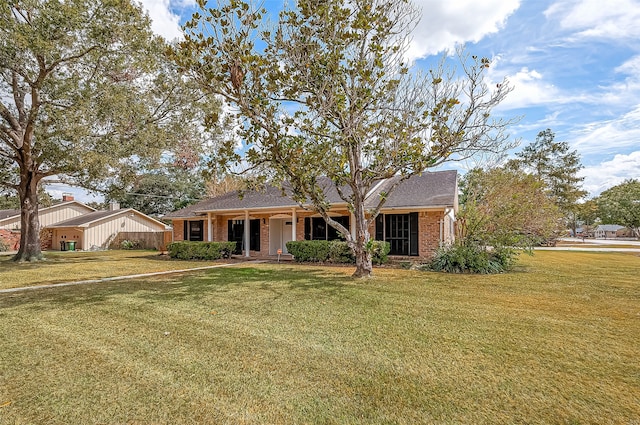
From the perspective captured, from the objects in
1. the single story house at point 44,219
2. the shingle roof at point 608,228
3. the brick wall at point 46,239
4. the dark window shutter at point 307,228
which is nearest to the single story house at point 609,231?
the shingle roof at point 608,228

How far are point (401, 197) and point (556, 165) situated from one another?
1539 inches

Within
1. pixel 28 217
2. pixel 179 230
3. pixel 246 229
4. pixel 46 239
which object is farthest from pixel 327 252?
pixel 46 239

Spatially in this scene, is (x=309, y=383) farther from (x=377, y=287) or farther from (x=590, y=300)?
(x=590, y=300)

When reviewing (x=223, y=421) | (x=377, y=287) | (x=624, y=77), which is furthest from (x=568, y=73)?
(x=223, y=421)

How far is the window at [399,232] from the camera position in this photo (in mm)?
14469

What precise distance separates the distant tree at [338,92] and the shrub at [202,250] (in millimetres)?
7729

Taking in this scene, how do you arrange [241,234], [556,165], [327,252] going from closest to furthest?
[327,252]
[241,234]
[556,165]

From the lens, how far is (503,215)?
1224 cm

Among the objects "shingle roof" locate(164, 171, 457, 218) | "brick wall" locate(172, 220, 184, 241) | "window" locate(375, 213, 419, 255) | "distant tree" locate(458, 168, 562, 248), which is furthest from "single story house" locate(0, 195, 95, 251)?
"distant tree" locate(458, 168, 562, 248)

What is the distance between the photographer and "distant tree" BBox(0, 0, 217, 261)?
12781 millimetres

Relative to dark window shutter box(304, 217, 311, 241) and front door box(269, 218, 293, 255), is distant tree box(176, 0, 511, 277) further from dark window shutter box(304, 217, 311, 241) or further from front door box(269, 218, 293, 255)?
front door box(269, 218, 293, 255)

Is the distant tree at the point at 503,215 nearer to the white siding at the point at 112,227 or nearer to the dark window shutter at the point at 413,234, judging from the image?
the dark window shutter at the point at 413,234

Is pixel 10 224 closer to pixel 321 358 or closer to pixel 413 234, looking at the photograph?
pixel 413 234

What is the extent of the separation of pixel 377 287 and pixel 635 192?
61.5m
